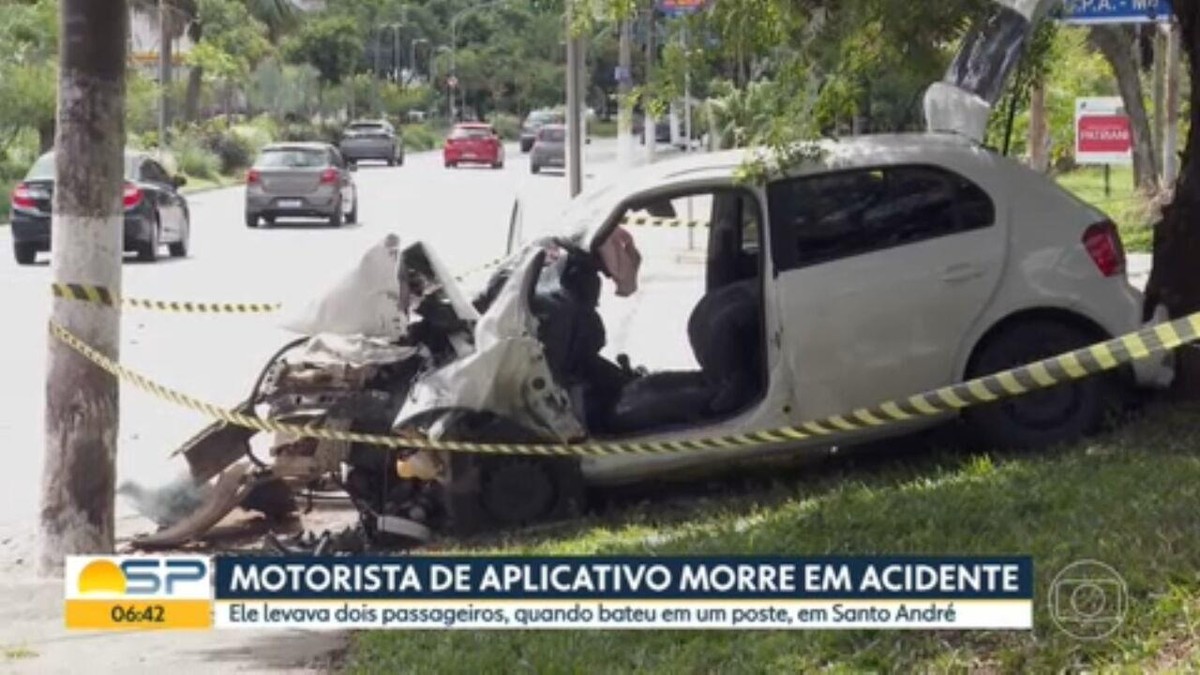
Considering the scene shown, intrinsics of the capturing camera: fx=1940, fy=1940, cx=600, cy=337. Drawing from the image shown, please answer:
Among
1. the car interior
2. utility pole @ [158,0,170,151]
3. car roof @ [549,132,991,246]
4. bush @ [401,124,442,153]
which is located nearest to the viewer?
the car interior

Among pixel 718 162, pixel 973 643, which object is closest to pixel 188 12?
pixel 718 162

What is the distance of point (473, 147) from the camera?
210 ft

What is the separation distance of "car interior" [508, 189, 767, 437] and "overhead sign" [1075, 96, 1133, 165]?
21265 mm

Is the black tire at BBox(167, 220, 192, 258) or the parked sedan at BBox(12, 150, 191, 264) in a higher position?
the parked sedan at BBox(12, 150, 191, 264)

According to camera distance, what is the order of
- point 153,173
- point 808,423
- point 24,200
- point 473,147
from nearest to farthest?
point 808,423
point 24,200
point 153,173
point 473,147

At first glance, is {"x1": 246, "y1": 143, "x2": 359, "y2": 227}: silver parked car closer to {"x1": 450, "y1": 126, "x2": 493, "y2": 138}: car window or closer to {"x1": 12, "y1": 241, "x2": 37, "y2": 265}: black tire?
{"x1": 12, "y1": 241, "x2": 37, "y2": 265}: black tire

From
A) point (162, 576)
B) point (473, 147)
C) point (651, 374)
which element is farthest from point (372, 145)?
point (162, 576)

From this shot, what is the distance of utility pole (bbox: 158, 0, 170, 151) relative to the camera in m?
52.4

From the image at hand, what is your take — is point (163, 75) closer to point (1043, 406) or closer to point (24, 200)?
point (24, 200)

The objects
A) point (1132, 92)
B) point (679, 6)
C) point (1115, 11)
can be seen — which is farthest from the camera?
point (1132, 92)

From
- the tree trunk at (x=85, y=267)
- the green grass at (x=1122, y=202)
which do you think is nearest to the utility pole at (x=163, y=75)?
the green grass at (x=1122, y=202)

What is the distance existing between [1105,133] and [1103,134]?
0.03 metres

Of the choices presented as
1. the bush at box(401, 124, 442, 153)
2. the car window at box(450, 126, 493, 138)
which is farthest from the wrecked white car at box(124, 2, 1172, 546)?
the bush at box(401, 124, 442, 153)

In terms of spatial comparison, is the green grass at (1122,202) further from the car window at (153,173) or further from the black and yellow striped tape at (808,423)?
the car window at (153,173)
